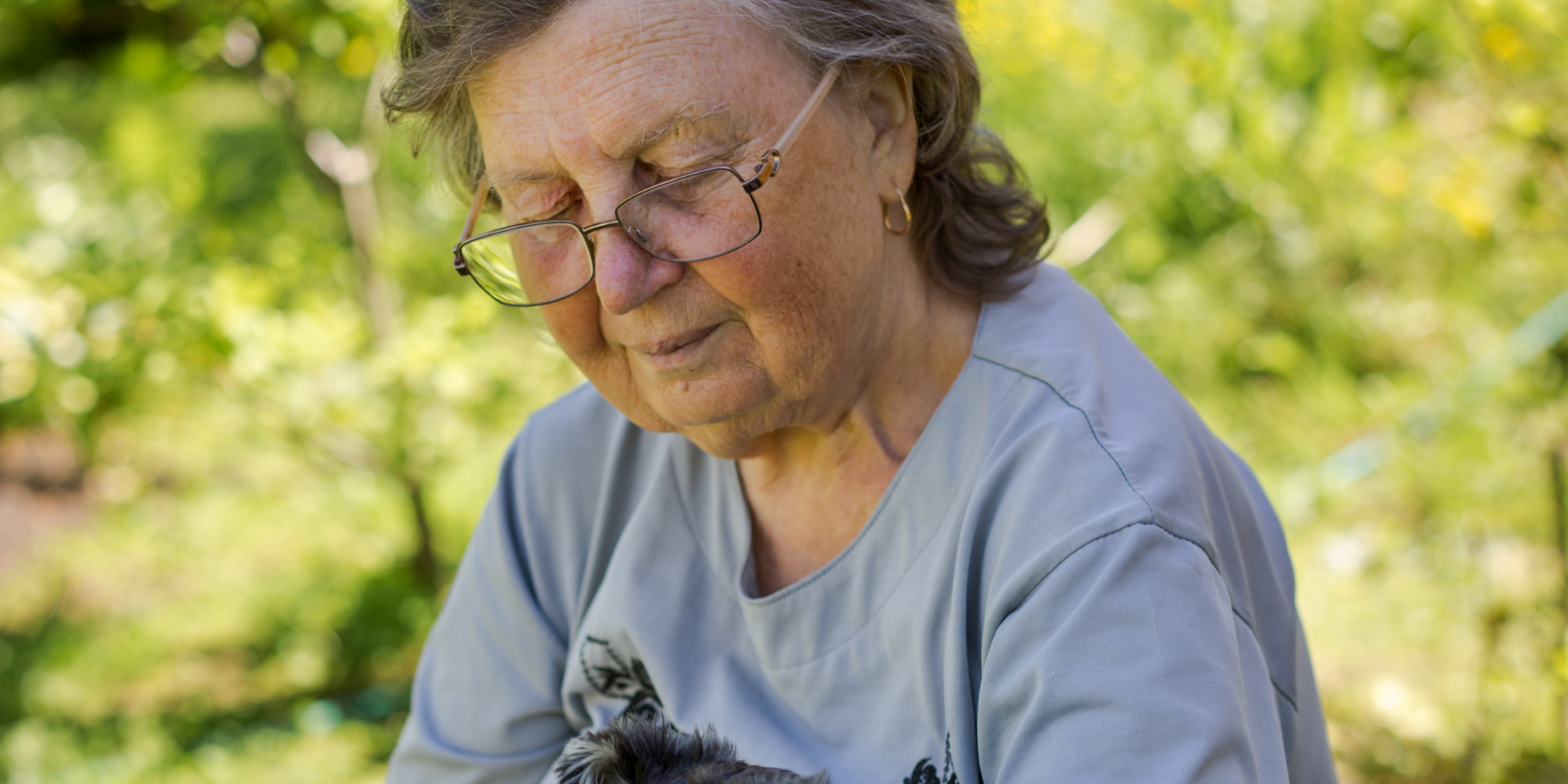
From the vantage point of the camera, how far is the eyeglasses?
45.3 inches

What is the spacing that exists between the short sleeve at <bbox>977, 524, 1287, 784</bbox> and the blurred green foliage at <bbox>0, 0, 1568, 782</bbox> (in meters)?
0.95

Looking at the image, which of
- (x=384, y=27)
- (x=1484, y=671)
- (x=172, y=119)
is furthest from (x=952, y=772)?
(x=172, y=119)

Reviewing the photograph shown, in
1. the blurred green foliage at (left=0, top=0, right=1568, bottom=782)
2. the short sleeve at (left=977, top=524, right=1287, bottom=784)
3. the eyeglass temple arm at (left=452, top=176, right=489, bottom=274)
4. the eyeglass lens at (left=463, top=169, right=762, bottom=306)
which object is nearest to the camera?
the short sleeve at (left=977, top=524, right=1287, bottom=784)

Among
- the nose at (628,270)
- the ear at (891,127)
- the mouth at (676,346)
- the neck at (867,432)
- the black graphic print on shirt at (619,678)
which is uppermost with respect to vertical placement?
the ear at (891,127)

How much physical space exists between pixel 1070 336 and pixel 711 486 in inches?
21.0

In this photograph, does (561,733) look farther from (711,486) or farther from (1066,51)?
(1066,51)

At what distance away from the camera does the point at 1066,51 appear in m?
4.68

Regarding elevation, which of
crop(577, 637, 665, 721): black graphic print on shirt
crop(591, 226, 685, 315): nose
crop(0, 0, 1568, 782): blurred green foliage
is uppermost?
crop(591, 226, 685, 315): nose

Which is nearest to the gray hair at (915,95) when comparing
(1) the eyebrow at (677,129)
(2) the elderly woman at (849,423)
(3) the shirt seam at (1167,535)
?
(2) the elderly woman at (849,423)

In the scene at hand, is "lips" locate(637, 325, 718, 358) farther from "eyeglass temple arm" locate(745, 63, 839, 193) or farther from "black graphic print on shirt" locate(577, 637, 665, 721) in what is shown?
"black graphic print on shirt" locate(577, 637, 665, 721)

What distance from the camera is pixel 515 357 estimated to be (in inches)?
138

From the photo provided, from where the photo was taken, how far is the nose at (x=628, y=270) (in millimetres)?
1201

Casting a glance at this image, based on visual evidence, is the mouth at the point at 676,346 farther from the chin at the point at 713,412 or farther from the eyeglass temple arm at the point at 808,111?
the eyeglass temple arm at the point at 808,111

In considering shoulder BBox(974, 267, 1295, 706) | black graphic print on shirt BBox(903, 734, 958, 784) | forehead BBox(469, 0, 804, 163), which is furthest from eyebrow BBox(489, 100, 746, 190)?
black graphic print on shirt BBox(903, 734, 958, 784)
